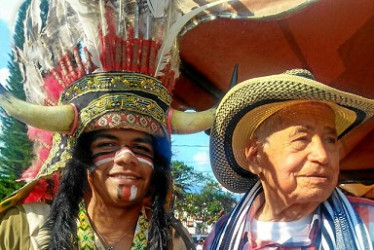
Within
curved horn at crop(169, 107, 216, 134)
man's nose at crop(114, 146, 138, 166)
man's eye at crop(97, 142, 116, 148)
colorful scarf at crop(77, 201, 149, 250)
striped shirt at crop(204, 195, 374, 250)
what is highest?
curved horn at crop(169, 107, 216, 134)

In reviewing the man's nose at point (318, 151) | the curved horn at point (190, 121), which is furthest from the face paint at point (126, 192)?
the man's nose at point (318, 151)

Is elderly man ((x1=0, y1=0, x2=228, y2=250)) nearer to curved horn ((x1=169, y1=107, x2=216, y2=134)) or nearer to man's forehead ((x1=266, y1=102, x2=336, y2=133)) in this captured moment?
curved horn ((x1=169, y1=107, x2=216, y2=134))

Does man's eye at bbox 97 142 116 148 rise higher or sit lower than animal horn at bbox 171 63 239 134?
lower

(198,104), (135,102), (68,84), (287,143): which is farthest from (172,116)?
(198,104)

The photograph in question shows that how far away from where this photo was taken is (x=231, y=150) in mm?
2287

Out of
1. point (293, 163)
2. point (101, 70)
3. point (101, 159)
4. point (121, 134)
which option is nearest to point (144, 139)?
point (121, 134)

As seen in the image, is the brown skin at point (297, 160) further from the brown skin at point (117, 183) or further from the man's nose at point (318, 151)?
the brown skin at point (117, 183)

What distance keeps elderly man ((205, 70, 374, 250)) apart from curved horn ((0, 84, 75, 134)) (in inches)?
26.4

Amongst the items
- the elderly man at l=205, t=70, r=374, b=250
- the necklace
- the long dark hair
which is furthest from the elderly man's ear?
the necklace

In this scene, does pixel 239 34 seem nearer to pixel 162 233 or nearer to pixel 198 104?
pixel 198 104

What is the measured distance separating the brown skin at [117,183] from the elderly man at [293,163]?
38cm

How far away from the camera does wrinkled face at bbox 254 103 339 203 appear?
185 centimetres

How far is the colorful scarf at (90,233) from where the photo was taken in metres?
2.21

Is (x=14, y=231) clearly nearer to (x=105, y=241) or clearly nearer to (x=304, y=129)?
(x=105, y=241)
